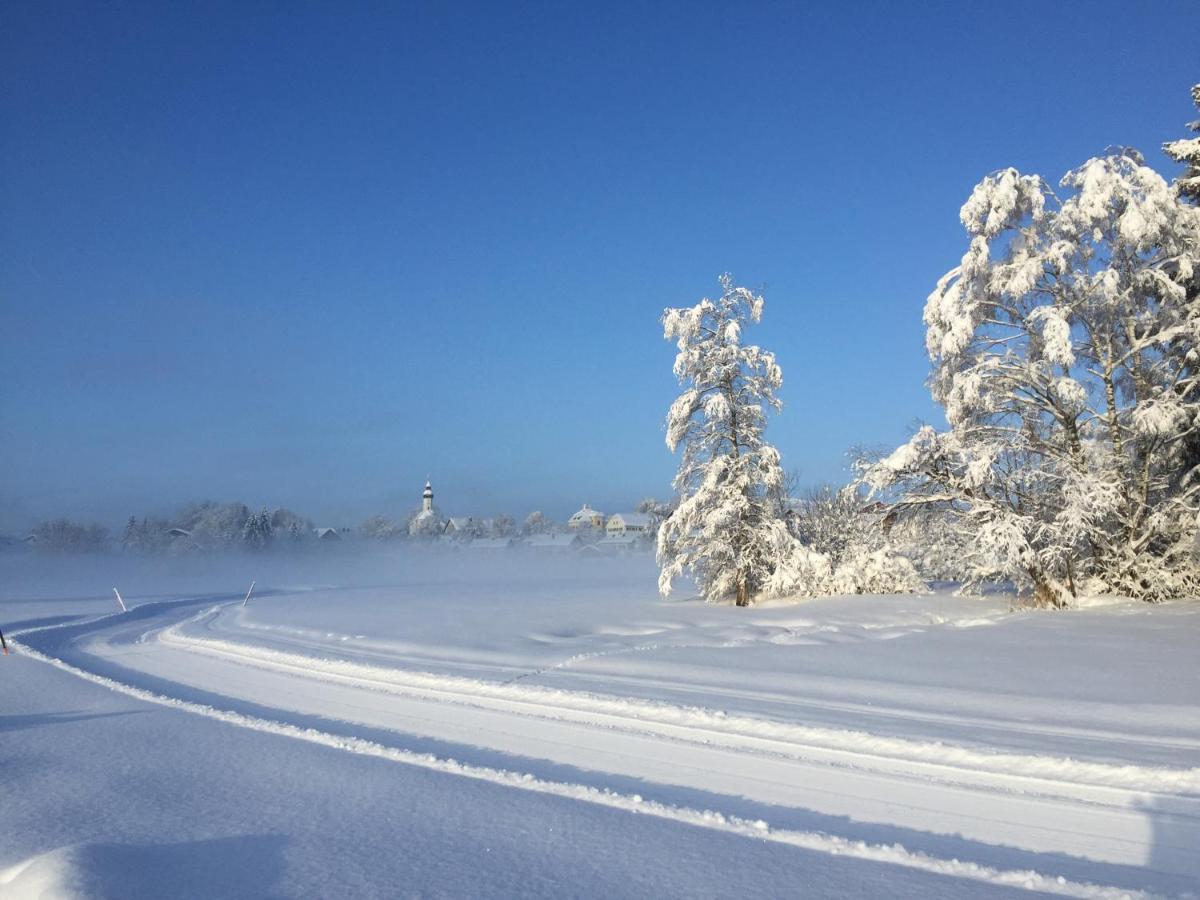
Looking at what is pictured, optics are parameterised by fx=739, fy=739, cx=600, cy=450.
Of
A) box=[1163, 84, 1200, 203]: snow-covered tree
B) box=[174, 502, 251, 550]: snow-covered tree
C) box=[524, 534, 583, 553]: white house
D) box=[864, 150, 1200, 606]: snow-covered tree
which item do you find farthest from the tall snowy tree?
box=[524, 534, 583, 553]: white house

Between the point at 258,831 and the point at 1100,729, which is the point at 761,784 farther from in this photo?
the point at 1100,729

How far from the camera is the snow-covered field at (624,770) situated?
4289 millimetres

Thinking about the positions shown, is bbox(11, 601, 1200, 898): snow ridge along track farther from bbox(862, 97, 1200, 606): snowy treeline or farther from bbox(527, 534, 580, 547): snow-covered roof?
bbox(527, 534, 580, 547): snow-covered roof

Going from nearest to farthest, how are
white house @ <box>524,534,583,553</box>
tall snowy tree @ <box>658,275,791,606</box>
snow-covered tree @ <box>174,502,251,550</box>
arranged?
tall snowy tree @ <box>658,275,791,606</box> < snow-covered tree @ <box>174,502,251,550</box> < white house @ <box>524,534,583,553</box>

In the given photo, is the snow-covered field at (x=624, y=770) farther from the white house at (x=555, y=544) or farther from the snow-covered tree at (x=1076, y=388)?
the white house at (x=555, y=544)

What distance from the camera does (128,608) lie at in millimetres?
34375

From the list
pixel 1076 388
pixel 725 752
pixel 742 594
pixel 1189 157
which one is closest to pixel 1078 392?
pixel 1076 388

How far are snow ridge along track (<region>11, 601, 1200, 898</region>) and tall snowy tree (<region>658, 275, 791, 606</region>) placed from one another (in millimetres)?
13925

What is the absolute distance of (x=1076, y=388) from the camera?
17281 mm

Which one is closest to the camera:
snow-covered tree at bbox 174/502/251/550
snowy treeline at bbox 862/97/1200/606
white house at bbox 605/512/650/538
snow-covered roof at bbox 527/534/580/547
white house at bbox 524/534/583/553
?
snowy treeline at bbox 862/97/1200/606

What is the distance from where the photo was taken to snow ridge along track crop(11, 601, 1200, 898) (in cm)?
465

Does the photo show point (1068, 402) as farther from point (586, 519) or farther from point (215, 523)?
point (586, 519)

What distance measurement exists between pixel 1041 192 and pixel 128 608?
1541 inches

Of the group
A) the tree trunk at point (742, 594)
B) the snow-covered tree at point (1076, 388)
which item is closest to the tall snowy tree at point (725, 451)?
the tree trunk at point (742, 594)
